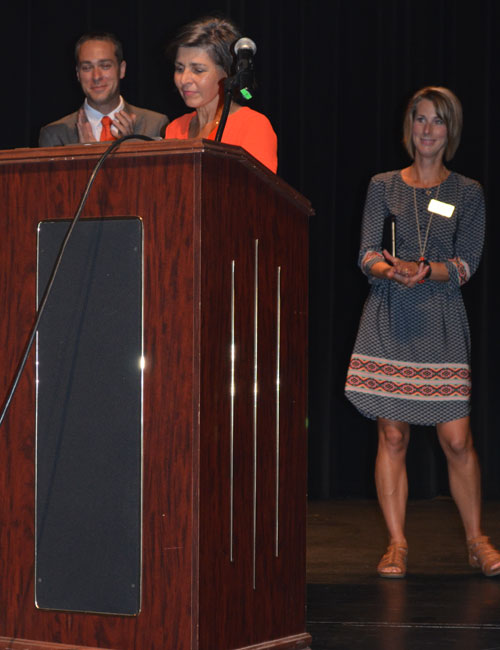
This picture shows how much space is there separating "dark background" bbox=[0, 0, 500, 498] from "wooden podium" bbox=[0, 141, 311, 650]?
2.91 metres

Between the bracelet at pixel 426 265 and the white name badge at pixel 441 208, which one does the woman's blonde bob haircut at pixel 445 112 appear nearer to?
the white name badge at pixel 441 208

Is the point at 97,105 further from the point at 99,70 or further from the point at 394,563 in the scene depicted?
the point at 394,563

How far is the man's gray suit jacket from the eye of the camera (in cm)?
264

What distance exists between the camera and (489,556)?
2926mm

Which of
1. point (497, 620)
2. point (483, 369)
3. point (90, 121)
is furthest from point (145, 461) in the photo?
point (483, 369)

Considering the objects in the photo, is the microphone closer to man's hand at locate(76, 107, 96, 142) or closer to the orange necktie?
the orange necktie

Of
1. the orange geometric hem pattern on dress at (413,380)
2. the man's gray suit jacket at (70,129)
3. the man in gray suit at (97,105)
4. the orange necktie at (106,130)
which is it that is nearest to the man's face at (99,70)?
the man in gray suit at (97,105)

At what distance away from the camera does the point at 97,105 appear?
2.97m

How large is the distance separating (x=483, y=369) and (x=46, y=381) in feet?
10.9

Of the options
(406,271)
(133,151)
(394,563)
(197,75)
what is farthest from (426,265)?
(133,151)

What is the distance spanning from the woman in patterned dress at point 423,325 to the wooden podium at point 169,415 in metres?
1.25

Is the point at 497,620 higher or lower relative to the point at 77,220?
lower

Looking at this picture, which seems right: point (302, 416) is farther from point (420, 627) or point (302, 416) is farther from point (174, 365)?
point (420, 627)

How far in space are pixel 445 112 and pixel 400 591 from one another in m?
1.39
